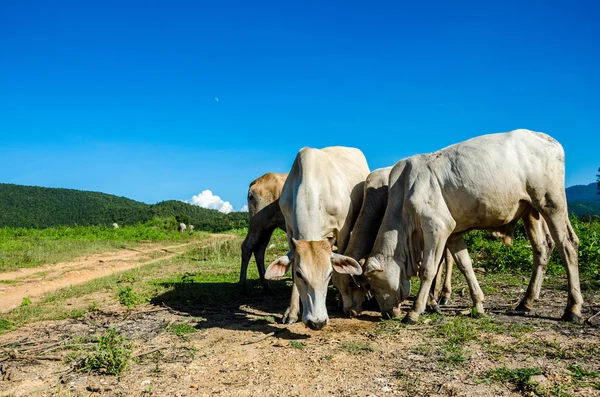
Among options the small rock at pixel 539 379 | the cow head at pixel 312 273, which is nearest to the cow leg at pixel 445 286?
the cow head at pixel 312 273

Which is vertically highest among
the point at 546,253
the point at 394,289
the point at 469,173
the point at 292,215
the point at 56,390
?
the point at 469,173

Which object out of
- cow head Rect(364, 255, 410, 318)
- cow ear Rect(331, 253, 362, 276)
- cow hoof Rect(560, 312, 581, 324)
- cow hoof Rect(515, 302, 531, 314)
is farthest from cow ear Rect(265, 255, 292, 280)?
cow hoof Rect(560, 312, 581, 324)

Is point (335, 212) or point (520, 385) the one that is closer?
point (520, 385)

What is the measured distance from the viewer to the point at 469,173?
21.7 feet

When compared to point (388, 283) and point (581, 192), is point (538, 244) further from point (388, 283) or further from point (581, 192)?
point (581, 192)

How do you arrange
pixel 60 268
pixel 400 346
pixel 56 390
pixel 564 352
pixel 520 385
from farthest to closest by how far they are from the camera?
1. pixel 60 268
2. pixel 400 346
3. pixel 564 352
4. pixel 56 390
5. pixel 520 385

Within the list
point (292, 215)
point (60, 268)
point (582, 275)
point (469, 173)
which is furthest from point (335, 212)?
point (60, 268)

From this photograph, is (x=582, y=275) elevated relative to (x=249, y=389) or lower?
elevated

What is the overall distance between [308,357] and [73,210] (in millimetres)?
70068

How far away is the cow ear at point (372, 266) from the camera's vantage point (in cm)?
687

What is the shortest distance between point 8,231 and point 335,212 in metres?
27.3

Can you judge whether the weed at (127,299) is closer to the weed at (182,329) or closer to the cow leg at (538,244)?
the weed at (182,329)

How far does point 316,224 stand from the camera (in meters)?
6.70

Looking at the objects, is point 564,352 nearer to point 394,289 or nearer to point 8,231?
point 394,289
